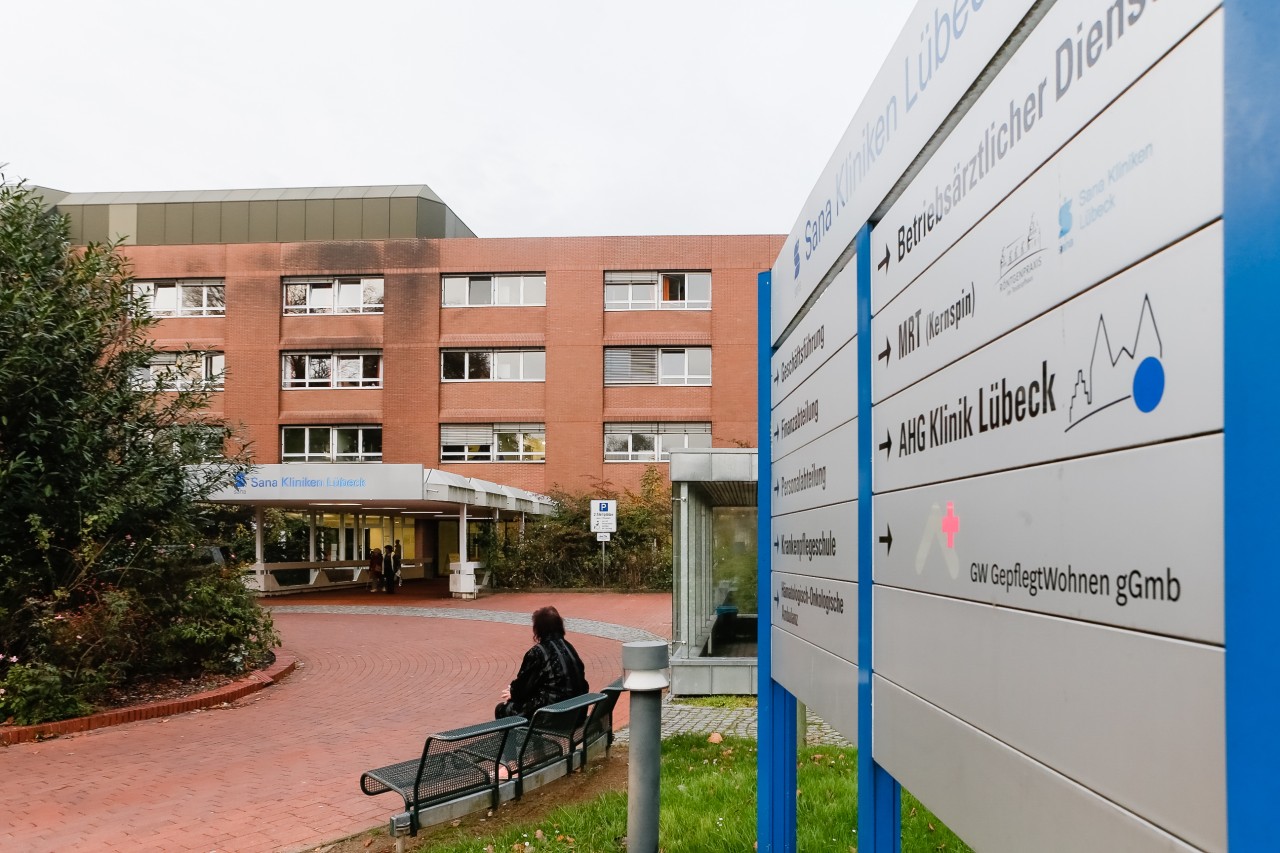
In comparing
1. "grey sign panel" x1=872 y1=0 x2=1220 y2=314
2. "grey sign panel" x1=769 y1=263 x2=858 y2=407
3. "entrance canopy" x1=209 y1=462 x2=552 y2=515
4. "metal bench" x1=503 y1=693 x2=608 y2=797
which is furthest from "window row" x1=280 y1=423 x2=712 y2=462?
"grey sign panel" x1=872 y1=0 x2=1220 y2=314

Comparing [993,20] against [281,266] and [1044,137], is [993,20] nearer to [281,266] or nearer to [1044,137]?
[1044,137]

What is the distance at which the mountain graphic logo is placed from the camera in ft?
3.26

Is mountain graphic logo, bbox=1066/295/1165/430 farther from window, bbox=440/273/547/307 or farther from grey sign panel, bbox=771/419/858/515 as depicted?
window, bbox=440/273/547/307

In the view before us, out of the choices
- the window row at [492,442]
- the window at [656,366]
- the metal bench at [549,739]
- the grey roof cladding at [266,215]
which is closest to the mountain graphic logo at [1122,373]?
the metal bench at [549,739]

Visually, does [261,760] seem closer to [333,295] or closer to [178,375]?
[178,375]

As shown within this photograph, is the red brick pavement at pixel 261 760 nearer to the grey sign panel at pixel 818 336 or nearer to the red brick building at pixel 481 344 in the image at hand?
the grey sign panel at pixel 818 336

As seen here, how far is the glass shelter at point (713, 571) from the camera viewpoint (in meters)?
9.91

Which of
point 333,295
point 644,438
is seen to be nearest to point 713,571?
point 644,438

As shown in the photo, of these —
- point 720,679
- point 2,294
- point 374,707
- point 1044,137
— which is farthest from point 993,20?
point 2,294

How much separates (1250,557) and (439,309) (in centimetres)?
3856

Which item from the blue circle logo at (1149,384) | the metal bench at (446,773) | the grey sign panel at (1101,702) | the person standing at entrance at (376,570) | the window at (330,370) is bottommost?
the person standing at entrance at (376,570)

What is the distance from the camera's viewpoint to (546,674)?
7312 millimetres

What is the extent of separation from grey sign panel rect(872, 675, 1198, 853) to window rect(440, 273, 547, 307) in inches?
1453

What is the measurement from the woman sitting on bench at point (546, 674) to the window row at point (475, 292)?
31.1 metres
